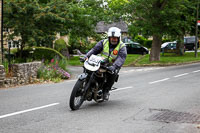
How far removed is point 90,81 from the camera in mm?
7449

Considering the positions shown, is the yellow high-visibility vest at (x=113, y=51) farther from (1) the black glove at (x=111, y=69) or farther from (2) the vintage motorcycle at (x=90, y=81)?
(1) the black glove at (x=111, y=69)

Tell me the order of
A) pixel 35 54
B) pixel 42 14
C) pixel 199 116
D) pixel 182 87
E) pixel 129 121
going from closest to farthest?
pixel 129 121, pixel 199 116, pixel 182 87, pixel 42 14, pixel 35 54

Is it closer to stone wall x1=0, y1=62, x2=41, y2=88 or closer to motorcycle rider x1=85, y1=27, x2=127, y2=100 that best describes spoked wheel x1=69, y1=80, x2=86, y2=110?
motorcycle rider x1=85, y1=27, x2=127, y2=100

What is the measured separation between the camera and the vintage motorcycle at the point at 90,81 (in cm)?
722

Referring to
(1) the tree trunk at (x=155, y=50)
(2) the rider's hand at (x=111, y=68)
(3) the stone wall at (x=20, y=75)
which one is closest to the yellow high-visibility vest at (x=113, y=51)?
(2) the rider's hand at (x=111, y=68)

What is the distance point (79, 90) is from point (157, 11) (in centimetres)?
1880

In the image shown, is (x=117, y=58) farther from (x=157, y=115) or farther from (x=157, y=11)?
(x=157, y=11)

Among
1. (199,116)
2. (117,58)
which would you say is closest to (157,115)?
(199,116)

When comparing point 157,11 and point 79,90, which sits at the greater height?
point 157,11

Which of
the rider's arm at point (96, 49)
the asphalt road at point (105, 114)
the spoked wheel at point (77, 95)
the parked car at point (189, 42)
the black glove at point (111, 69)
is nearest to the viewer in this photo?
the asphalt road at point (105, 114)

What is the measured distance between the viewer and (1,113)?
281 inches

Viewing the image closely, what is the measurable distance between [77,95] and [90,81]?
1.39 ft

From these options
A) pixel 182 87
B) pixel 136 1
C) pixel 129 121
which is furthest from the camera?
pixel 136 1

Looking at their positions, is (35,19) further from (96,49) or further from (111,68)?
(111,68)
